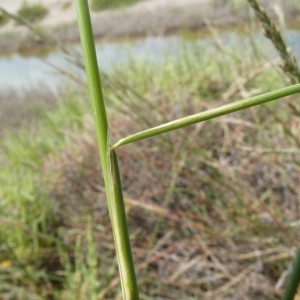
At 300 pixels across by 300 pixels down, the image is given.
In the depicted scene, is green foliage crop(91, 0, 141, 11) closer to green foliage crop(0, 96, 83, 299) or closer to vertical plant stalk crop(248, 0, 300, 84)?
green foliage crop(0, 96, 83, 299)

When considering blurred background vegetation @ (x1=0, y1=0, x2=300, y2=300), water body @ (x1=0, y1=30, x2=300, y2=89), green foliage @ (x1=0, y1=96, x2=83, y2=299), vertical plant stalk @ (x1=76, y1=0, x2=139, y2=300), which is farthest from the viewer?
water body @ (x1=0, y1=30, x2=300, y2=89)

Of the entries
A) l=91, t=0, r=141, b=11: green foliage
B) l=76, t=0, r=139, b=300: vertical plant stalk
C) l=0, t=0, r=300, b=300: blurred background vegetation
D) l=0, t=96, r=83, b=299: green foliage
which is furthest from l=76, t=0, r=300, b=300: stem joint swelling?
l=91, t=0, r=141, b=11: green foliage

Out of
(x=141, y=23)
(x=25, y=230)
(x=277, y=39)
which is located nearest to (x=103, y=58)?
(x=25, y=230)

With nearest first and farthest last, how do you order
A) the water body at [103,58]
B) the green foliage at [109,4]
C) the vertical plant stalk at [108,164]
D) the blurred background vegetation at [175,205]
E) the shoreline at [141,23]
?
the vertical plant stalk at [108,164]
the blurred background vegetation at [175,205]
the water body at [103,58]
the shoreline at [141,23]
the green foliage at [109,4]

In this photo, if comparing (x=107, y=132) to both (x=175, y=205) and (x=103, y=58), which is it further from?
(x=103, y=58)

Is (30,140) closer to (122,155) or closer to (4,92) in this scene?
(122,155)

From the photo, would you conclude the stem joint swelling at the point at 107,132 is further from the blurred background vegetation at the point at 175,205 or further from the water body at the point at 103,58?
the water body at the point at 103,58

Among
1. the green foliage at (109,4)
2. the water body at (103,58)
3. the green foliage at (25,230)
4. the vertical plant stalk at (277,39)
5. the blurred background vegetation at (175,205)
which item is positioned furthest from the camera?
the green foliage at (109,4)

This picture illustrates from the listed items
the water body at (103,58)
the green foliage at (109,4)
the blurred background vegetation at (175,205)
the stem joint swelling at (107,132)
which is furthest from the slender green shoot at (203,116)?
the green foliage at (109,4)

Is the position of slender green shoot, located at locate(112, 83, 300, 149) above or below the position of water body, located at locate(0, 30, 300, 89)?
below
